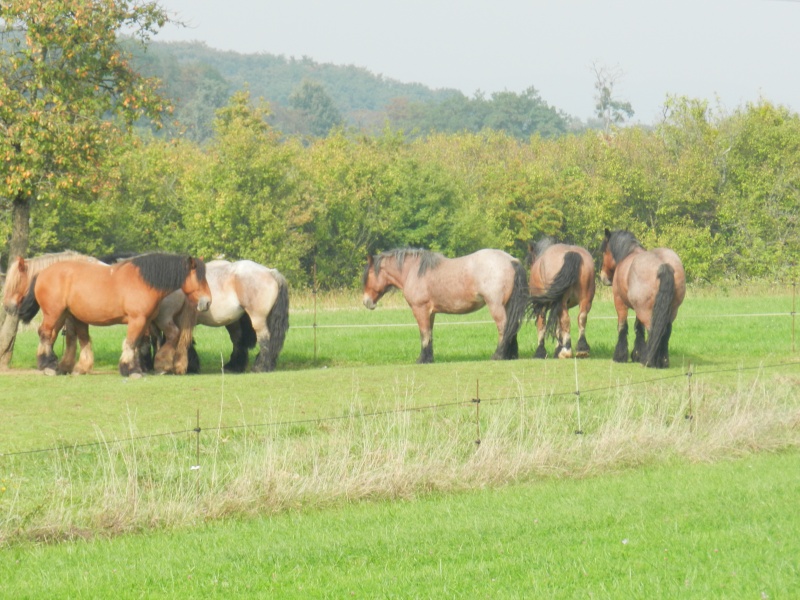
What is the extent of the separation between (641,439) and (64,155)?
1069 cm

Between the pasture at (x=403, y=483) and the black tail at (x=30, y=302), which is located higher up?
the black tail at (x=30, y=302)

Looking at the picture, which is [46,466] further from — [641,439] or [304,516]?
[641,439]

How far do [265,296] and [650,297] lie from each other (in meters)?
6.22

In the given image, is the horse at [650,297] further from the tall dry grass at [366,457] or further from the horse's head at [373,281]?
the horse's head at [373,281]

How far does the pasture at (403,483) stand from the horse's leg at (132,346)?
29cm

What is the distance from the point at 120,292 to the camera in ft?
54.6

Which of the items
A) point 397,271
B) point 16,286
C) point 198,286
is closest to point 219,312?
point 198,286

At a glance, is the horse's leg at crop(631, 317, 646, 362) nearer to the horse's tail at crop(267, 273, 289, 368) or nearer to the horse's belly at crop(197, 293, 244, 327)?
the horse's tail at crop(267, 273, 289, 368)

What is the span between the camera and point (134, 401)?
1424 cm

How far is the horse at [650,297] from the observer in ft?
55.2

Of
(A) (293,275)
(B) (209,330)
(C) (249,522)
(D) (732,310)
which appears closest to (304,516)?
(C) (249,522)

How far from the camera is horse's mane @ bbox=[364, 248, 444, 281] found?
64.5ft

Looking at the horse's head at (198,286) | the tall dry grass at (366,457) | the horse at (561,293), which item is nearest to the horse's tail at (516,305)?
the horse at (561,293)

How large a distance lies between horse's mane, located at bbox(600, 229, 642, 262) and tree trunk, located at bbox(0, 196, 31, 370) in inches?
396
